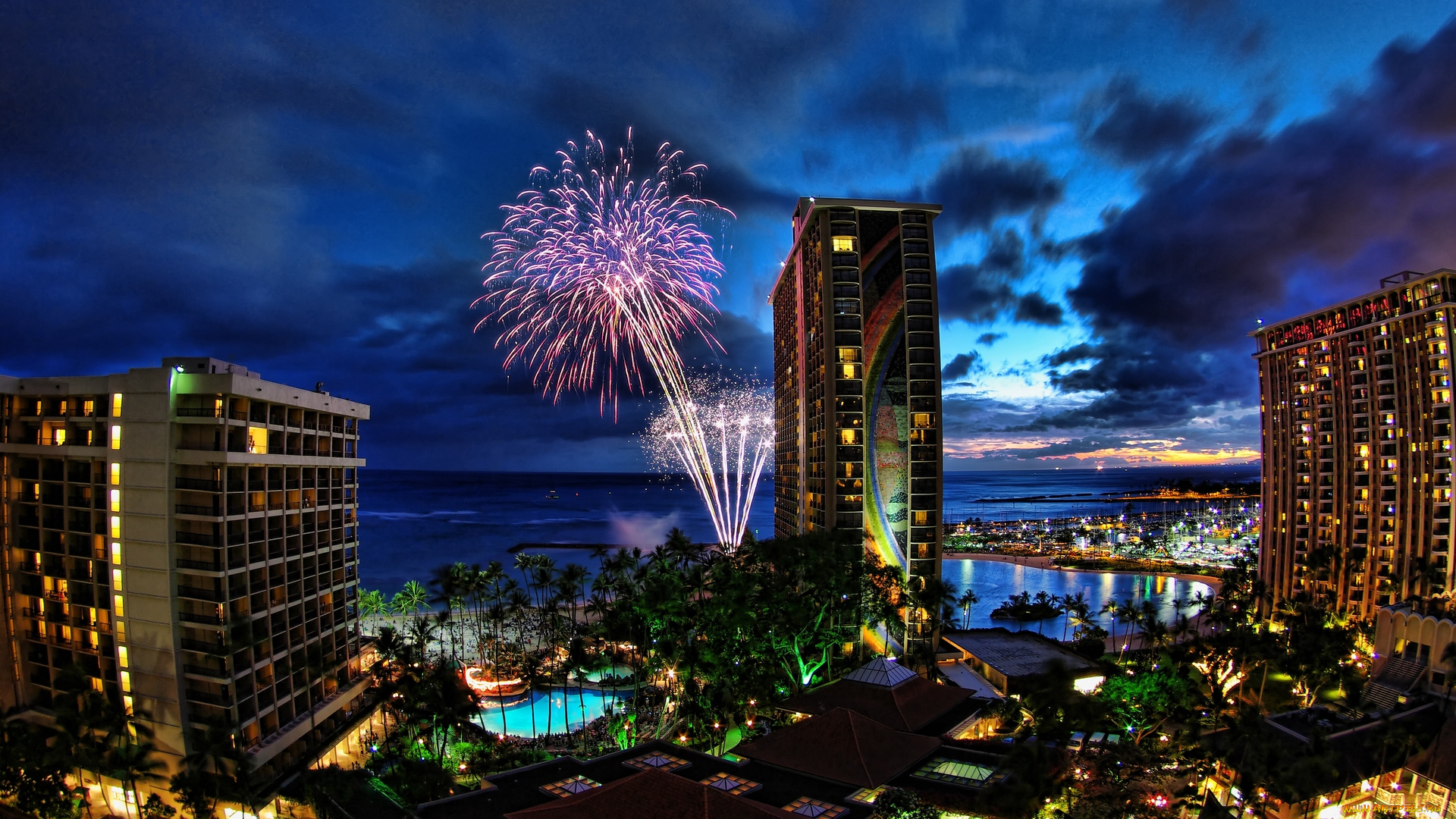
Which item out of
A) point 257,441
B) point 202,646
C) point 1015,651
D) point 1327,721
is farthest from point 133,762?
point 1327,721

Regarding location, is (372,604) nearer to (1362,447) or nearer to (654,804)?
(654,804)

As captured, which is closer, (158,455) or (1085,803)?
(1085,803)

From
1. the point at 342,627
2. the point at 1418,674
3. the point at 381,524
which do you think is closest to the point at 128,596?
the point at 342,627

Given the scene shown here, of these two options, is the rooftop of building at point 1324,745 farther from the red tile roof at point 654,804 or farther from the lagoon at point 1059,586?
the lagoon at point 1059,586

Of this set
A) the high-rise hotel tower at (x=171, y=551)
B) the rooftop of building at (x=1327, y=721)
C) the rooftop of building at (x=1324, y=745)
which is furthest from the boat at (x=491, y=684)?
the rooftop of building at (x=1327, y=721)

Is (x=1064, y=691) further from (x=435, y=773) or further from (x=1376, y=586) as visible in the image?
(x=1376, y=586)
